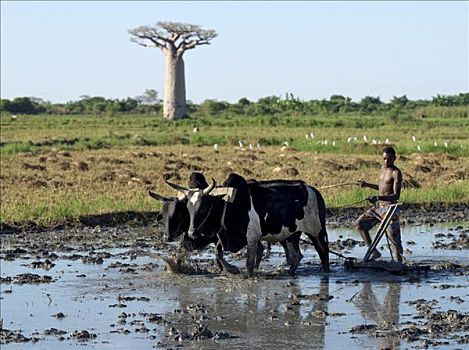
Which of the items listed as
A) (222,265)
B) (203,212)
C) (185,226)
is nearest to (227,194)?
(203,212)

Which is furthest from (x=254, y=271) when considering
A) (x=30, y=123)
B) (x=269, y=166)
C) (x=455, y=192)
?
(x=30, y=123)

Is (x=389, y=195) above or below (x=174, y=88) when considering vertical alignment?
below

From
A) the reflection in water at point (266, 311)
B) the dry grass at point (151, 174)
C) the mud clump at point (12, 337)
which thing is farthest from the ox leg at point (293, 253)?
the dry grass at point (151, 174)

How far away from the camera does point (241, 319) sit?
9.17 metres

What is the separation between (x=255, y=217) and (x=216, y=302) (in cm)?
152

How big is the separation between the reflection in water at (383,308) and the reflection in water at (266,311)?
14.1 inches

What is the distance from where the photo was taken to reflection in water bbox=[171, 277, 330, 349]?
8.36 m

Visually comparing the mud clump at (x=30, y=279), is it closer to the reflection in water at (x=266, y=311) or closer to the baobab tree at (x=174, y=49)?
the reflection in water at (x=266, y=311)

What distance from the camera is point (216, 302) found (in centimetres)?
996

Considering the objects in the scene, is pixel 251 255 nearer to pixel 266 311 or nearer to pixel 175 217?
pixel 175 217

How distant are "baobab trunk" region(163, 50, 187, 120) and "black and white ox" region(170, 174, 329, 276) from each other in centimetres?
5177

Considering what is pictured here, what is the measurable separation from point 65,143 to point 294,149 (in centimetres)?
823

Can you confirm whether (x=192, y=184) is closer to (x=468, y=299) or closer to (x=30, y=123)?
(x=468, y=299)

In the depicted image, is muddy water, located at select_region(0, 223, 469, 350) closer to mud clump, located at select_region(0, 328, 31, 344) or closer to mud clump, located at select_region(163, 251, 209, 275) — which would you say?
mud clump, located at select_region(0, 328, 31, 344)
